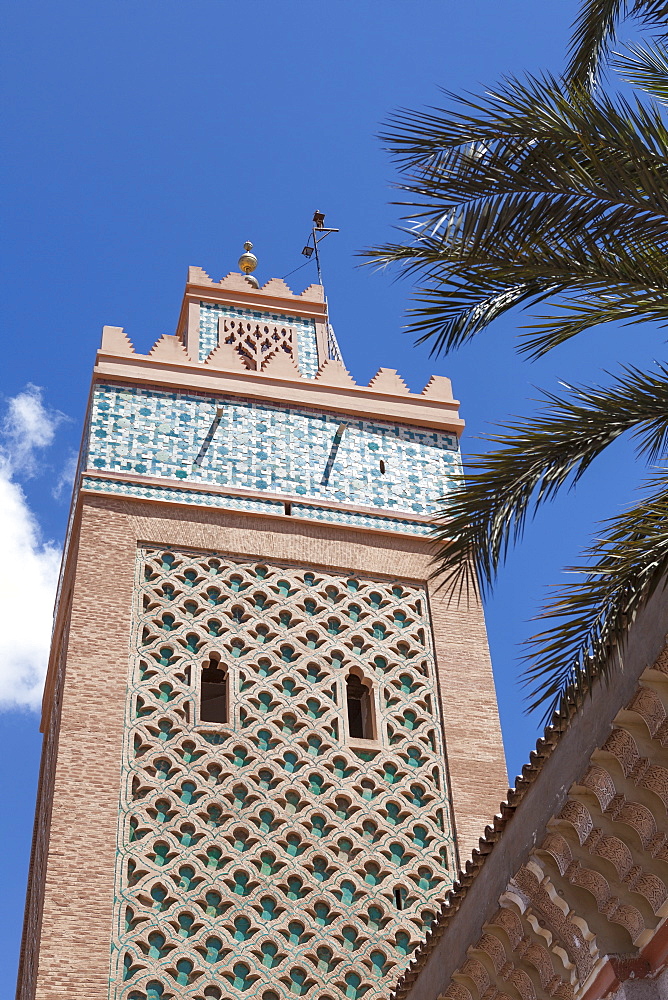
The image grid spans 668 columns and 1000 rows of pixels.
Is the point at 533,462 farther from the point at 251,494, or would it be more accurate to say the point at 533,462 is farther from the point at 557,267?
the point at 251,494

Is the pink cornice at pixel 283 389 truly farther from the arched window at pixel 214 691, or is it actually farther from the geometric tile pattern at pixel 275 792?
the arched window at pixel 214 691

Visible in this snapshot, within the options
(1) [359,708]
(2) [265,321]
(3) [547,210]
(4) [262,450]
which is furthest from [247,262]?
(3) [547,210]

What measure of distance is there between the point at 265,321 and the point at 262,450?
1714mm

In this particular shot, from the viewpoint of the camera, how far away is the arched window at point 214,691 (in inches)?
365

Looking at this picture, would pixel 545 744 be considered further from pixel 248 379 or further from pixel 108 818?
pixel 248 379

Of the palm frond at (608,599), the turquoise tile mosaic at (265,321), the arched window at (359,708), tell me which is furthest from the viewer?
the turquoise tile mosaic at (265,321)

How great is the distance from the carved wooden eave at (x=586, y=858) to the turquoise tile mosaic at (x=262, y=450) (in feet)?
15.3

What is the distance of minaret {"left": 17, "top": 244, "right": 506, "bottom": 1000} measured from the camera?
326 inches

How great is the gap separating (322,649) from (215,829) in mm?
1462

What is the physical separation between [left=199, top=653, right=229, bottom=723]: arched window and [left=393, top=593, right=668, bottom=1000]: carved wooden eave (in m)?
3.58

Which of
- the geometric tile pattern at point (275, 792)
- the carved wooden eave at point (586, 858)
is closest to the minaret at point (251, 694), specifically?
the geometric tile pattern at point (275, 792)

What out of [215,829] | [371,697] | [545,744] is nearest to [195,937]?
[215,829]

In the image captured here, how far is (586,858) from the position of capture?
5.03m

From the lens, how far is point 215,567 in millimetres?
9703
